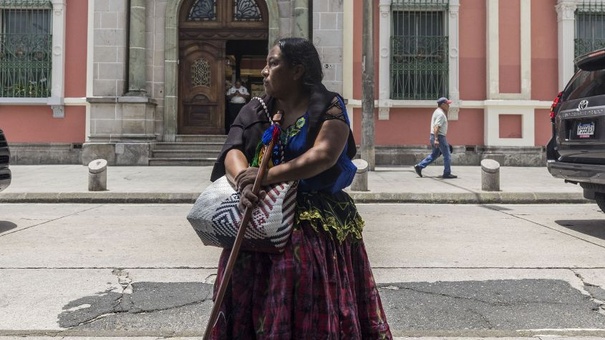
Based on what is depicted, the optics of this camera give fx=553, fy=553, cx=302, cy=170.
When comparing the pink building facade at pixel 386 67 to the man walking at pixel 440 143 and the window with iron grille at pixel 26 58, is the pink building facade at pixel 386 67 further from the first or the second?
the man walking at pixel 440 143

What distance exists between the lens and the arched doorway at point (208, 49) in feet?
54.9

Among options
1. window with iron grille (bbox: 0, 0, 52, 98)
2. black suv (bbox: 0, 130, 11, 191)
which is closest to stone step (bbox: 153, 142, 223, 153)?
window with iron grille (bbox: 0, 0, 52, 98)

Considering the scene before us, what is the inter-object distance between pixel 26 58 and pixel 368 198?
11788 mm

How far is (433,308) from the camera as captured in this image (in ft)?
12.5

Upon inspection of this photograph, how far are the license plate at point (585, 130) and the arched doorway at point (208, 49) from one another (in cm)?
1175

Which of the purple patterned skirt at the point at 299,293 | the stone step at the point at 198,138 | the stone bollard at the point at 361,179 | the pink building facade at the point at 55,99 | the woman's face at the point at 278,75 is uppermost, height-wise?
the pink building facade at the point at 55,99

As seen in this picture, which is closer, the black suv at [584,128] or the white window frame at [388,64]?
the black suv at [584,128]

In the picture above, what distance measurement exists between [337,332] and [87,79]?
15.6 m

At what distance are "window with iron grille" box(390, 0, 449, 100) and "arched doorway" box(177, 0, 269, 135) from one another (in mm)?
4014

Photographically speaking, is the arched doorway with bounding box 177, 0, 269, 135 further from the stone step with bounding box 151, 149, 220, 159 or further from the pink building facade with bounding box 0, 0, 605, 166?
the stone step with bounding box 151, 149, 220, 159

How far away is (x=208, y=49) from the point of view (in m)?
16.8

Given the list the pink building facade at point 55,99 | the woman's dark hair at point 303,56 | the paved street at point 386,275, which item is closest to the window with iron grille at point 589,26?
the paved street at point 386,275

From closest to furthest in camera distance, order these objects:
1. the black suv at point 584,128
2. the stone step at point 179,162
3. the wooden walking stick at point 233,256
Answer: the wooden walking stick at point 233,256 → the black suv at point 584,128 → the stone step at point 179,162

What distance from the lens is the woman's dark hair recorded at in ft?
7.75
